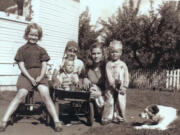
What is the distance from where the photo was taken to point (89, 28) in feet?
47.6

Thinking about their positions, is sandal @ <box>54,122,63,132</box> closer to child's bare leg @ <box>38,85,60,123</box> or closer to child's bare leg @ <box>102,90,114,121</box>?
child's bare leg @ <box>38,85,60,123</box>

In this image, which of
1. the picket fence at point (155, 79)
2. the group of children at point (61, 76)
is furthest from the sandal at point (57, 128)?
the picket fence at point (155, 79)

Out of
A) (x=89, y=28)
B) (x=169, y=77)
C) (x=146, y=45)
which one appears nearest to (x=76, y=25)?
(x=89, y=28)

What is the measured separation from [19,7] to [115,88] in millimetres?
10589

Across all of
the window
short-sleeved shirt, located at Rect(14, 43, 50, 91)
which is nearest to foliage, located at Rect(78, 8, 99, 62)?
the window

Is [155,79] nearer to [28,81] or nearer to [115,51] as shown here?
[115,51]

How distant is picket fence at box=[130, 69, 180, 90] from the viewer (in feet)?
41.7

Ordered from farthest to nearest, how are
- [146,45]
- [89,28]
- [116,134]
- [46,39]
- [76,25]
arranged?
[89,28], [76,25], [146,45], [46,39], [116,134]

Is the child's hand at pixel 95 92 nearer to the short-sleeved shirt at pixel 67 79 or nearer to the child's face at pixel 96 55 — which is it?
the short-sleeved shirt at pixel 67 79

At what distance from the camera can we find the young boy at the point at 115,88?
4648 mm

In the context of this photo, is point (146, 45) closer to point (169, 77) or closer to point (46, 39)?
point (169, 77)

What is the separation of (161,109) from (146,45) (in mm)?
8249

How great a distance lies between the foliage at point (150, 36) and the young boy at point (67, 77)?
24.4ft

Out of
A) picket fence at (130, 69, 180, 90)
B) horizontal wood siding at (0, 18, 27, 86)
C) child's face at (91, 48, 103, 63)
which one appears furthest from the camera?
picket fence at (130, 69, 180, 90)
